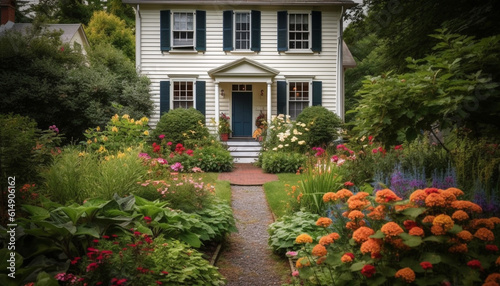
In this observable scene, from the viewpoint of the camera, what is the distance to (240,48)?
717 inches

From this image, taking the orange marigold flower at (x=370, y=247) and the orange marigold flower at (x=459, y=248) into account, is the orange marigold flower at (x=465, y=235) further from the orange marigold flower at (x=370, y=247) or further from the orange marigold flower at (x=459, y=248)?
the orange marigold flower at (x=370, y=247)

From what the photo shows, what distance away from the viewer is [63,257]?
412 cm

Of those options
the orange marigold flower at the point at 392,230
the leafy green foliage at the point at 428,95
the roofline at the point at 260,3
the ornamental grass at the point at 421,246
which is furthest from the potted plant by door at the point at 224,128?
the orange marigold flower at the point at 392,230

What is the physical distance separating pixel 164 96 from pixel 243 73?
334cm

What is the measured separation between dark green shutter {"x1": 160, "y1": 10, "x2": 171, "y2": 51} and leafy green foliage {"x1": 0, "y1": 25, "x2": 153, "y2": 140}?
5.17 ft

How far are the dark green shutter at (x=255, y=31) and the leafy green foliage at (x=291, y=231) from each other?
12.4 meters

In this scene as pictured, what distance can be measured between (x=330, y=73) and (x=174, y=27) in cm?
663

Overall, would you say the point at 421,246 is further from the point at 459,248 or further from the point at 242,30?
the point at 242,30

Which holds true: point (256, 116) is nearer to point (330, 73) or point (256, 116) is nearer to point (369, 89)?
point (330, 73)

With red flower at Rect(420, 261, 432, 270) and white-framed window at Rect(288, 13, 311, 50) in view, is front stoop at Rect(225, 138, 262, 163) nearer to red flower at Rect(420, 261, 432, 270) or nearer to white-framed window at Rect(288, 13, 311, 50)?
white-framed window at Rect(288, 13, 311, 50)

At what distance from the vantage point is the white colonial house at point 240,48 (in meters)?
18.0

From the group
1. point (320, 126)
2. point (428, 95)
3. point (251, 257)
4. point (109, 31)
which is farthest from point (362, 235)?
point (109, 31)

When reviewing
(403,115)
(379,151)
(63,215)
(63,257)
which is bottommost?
(63,257)

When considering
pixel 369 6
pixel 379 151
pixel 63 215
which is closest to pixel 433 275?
pixel 63 215
